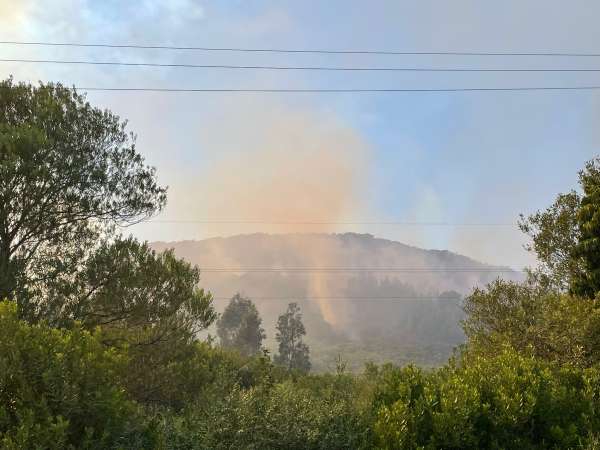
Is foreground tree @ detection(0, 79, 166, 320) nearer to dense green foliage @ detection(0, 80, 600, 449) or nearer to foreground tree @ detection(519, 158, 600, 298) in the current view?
dense green foliage @ detection(0, 80, 600, 449)

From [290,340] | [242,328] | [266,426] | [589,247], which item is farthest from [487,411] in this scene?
[290,340]

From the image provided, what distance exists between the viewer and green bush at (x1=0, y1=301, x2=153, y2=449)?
6488mm

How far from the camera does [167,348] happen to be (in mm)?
17750

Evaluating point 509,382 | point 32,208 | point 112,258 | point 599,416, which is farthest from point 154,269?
point 599,416

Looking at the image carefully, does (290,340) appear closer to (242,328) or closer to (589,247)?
(242,328)

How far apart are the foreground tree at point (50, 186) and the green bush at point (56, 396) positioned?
7.79 meters

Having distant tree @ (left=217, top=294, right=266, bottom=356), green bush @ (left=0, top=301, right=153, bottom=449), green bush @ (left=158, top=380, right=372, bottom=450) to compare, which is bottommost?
green bush @ (left=158, top=380, right=372, bottom=450)

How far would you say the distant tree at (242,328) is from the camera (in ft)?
275

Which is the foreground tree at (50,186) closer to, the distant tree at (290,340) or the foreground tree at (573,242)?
the foreground tree at (573,242)

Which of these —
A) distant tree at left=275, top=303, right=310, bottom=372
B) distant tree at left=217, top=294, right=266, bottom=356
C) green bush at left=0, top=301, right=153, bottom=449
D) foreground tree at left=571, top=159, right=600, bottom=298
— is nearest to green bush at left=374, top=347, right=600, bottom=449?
green bush at left=0, top=301, right=153, bottom=449

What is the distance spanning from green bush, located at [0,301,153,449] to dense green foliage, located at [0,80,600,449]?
1.0 inches

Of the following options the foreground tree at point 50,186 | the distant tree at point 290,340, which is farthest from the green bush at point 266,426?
the distant tree at point 290,340

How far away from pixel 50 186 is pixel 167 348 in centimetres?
765

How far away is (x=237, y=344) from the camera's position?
83812mm
